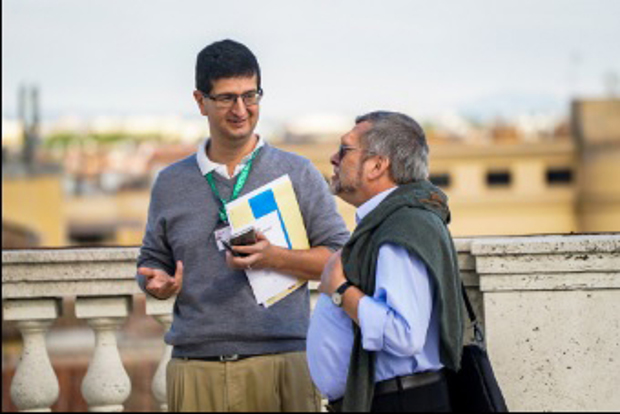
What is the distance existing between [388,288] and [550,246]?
1.21m

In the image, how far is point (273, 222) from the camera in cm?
374

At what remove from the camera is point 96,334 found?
492cm

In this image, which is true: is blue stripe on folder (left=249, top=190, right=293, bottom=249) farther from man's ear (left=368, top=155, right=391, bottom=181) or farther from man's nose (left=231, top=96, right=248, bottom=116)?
man's ear (left=368, top=155, right=391, bottom=181)

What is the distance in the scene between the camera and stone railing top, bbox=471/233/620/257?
4.23 m

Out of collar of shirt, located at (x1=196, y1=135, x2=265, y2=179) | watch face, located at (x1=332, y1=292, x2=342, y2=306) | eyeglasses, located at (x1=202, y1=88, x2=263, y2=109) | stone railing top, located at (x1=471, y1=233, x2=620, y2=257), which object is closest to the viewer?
watch face, located at (x1=332, y1=292, x2=342, y2=306)

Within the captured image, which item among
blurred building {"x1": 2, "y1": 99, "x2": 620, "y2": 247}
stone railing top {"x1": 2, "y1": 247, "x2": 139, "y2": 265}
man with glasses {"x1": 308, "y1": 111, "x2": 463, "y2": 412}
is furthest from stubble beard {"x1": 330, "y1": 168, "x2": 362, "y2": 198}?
blurred building {"x1": 2, "y1": 99, "x2": 620, "y2": 247}

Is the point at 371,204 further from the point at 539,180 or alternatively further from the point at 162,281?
the point at 539,180

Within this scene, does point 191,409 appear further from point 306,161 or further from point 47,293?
point 47,293

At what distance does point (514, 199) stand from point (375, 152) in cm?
8395

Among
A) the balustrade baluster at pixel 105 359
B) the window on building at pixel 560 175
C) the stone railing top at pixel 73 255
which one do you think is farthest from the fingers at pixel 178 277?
the window on building at pixel 560 175

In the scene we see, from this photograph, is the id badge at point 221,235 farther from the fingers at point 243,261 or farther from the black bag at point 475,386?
the black bag at point 475,386

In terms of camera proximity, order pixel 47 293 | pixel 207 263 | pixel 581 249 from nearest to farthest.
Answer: pixel 207 263
pixel 581 249
pixel 47 293

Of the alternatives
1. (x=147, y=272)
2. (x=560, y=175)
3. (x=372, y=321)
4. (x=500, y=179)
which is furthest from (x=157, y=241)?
(x=560, y=175)

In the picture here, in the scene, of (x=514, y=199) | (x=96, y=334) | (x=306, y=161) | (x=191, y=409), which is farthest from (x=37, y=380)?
(x=514, y=199)
